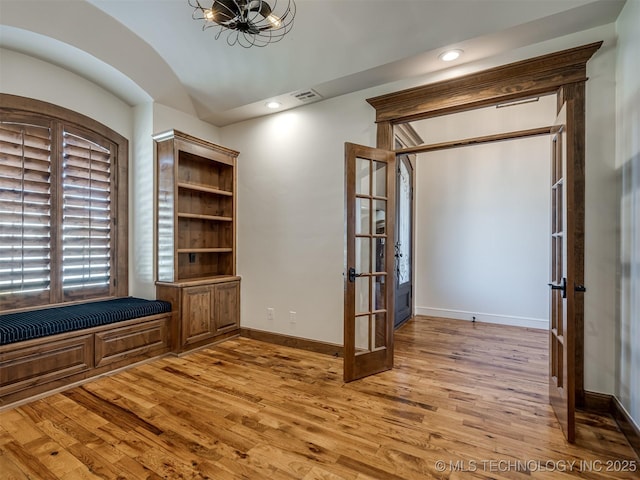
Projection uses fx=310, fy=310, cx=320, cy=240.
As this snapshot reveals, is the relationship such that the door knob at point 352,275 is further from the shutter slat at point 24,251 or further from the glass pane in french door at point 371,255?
the shutter slat at point 24,251

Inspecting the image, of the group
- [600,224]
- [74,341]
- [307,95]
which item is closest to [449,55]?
[307,95]

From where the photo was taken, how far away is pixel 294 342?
3682 mm

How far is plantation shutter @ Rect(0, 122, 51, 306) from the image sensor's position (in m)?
2.83

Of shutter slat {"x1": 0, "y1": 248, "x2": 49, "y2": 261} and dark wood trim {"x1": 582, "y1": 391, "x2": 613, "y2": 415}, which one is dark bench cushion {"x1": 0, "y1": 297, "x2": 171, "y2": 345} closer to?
shutter slat {"x1": 0, "y1": 248, "x2": 49, "y2": 261}

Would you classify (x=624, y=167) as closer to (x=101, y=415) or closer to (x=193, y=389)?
(x=193, y=389)

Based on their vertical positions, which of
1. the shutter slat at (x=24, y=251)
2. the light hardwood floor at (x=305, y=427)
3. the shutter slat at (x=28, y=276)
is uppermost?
the shutter slat at (x=24, y=251)

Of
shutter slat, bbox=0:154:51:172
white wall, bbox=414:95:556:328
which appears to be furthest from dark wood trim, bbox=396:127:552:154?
shutter slat, bbox=0:154:51:172

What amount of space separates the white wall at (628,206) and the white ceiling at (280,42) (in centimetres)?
30

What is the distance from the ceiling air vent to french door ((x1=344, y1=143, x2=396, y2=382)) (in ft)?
3.34

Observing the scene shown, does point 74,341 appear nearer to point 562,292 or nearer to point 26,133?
point 26,133

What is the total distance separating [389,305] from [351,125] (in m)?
1.95

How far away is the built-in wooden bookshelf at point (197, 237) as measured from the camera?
3.49 meters

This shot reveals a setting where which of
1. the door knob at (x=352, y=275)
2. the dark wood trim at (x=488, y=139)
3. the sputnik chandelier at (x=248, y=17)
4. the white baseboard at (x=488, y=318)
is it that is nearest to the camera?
the sputnik chandelier at (x=248, y=17)

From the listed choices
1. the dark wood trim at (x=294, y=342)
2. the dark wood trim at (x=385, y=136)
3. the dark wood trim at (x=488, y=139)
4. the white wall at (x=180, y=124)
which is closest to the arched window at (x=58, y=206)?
the white wall at (x=180, y=124)
